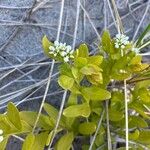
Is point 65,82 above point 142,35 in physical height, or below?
below

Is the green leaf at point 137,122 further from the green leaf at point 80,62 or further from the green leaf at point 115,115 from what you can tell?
the green leaf at point 80,62

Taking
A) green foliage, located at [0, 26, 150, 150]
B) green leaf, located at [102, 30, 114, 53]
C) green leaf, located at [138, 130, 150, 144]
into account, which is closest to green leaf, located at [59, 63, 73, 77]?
green foliage, located at [0, 26, 150, 150]

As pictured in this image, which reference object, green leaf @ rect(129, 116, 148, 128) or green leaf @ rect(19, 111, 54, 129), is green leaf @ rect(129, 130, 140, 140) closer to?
green leaf @ rect(129, 116, 148, 128)

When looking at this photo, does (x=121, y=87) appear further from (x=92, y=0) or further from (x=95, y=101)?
(x=92, y=0)

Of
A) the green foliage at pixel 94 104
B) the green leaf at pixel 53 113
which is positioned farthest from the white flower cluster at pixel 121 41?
the green leaf at pixel 53 113

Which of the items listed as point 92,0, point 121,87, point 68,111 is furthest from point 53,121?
point 92,0

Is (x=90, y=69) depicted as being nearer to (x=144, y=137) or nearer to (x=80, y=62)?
(x=80, y=62)

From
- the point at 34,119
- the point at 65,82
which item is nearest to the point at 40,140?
the point at 34,119
